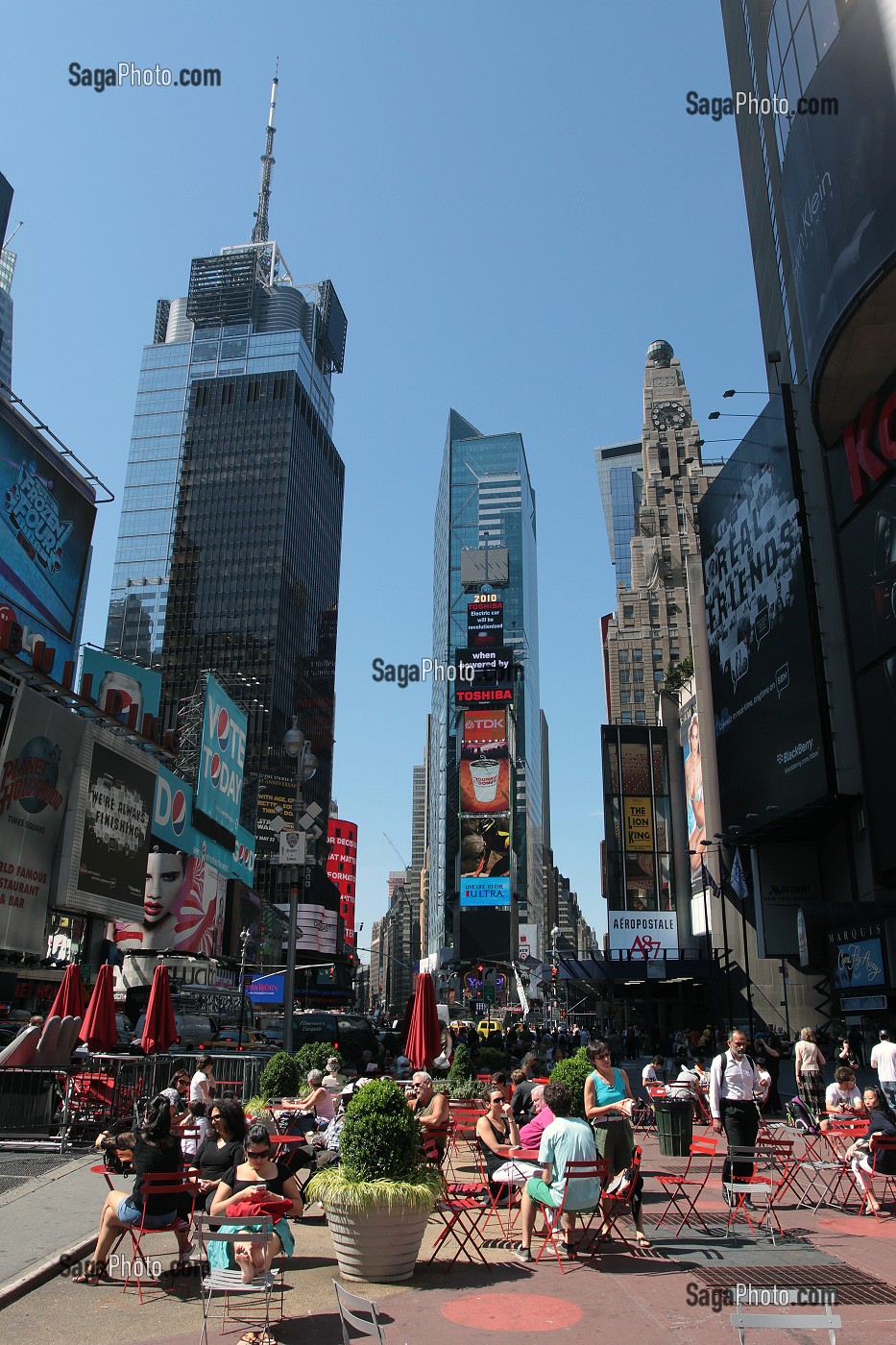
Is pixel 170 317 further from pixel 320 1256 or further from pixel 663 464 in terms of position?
pixel 320 1256

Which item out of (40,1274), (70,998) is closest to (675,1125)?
(40,1274)

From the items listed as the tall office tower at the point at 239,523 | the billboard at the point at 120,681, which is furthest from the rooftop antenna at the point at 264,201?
the billboard at the point at 120,681

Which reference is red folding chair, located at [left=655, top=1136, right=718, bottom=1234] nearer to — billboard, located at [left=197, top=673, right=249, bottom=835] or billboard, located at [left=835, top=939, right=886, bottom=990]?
billboard, located at [left=835, top=939, right=886, bottom=990]

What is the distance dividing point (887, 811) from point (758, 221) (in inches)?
1598

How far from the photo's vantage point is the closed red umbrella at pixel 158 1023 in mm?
18828

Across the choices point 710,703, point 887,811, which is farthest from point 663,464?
point 887,811

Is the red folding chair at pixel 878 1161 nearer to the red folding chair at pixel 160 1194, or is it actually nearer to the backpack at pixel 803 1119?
the backpack at pixel 803 1119

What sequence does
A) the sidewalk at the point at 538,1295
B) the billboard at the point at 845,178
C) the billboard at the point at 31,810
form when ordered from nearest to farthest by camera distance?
the sidewalk at the point at 538,1295 → the billboard at the point at 845,178 → the billboard at the point at 31,810

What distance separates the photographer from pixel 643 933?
54469 millimetres

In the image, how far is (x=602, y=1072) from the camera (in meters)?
10.4

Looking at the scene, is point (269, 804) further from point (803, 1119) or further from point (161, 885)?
point (803, 1119)

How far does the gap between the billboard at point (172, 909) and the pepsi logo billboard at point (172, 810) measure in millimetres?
977

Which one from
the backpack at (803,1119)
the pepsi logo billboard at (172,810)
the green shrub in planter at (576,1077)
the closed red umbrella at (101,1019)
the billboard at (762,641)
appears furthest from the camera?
the pepsi logo billboard at (172,810)

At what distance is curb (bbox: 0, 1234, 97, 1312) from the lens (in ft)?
24.2
